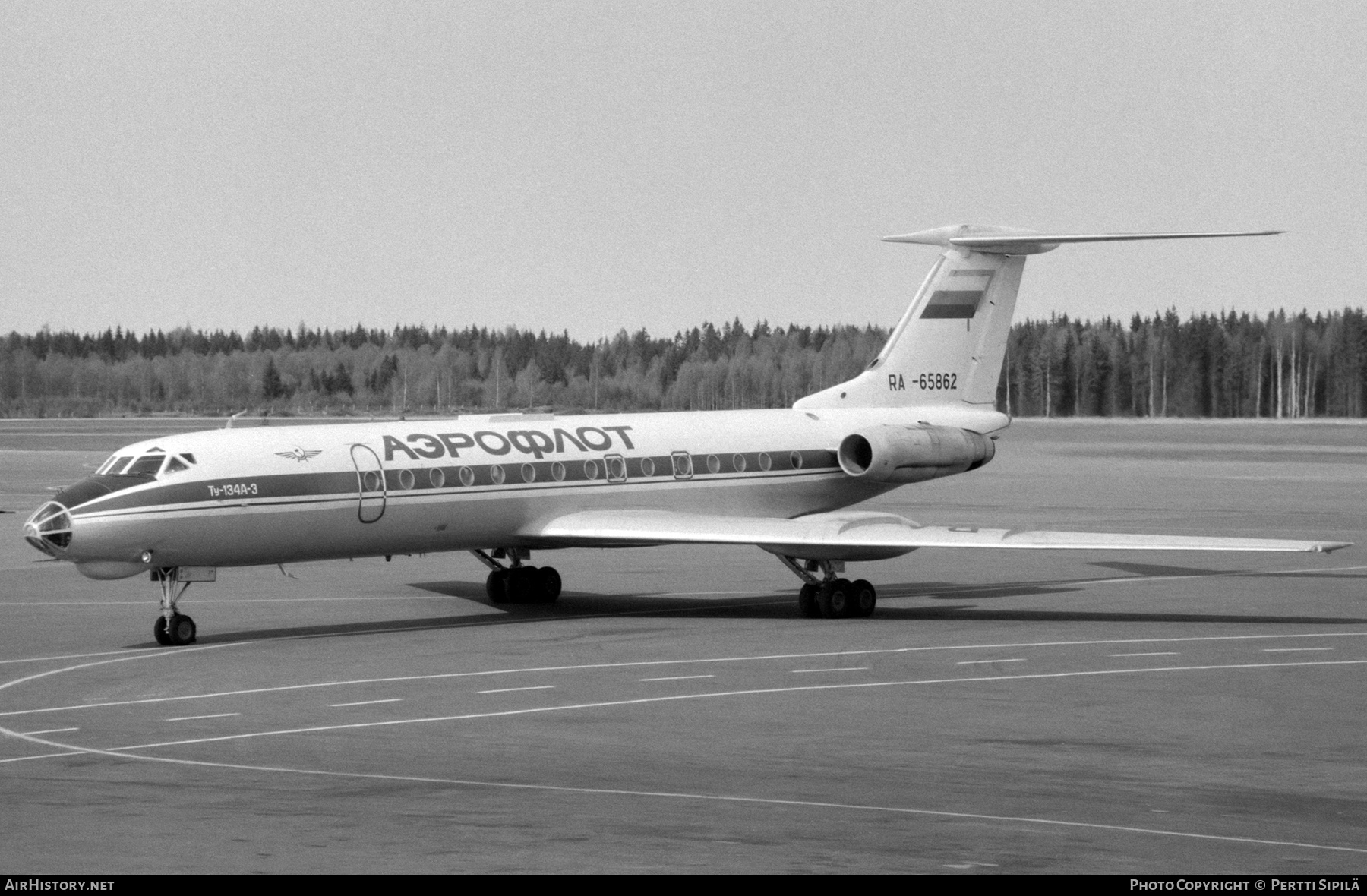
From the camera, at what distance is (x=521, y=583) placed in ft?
95.2

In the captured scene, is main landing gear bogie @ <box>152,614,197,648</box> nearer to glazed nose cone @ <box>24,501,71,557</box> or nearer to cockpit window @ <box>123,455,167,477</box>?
glazed nose cone @ <box>24,501,71,557</box>

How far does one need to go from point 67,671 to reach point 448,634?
17.3ft

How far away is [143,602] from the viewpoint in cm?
2930

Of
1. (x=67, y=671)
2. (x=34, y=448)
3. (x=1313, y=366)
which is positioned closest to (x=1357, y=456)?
(x=34, y=448)

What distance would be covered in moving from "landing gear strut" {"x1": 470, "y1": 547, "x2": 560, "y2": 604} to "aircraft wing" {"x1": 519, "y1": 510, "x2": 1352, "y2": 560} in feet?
3.89

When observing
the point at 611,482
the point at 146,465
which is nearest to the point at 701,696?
the point at 146,465

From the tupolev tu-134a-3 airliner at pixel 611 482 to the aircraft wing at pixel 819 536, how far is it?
0.13 ft

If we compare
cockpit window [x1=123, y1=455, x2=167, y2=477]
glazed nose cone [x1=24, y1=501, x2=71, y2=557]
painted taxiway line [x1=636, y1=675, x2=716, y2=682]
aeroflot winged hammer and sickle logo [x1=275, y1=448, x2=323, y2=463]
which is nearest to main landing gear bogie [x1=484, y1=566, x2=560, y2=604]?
aeroflot winged hammer and sickle logo [x1=275, y1=448, x2=323, y2=463]

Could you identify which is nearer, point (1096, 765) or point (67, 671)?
point (1096, 765)

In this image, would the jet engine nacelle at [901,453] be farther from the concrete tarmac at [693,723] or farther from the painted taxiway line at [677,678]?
the painted taxiway line at [677,678]

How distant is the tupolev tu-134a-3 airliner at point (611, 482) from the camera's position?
23984mm

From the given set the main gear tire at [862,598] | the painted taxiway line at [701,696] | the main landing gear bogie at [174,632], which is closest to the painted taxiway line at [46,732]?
the painted taxiway line at [701,696]

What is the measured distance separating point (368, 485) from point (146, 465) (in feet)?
10.0

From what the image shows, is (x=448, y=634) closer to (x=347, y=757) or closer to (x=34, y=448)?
(x=347, y=757)
